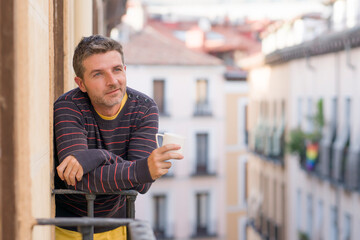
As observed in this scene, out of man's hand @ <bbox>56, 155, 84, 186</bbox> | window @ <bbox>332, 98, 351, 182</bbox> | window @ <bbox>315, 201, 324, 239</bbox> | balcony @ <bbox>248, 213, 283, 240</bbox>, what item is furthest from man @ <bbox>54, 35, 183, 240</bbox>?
balcony @ <bbox>248, 213, 283, 240</bbox>

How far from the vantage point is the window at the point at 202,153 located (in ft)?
116

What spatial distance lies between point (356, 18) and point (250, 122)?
1450 cm

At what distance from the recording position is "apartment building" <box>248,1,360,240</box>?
20.2 m

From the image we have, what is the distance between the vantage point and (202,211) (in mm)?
35469

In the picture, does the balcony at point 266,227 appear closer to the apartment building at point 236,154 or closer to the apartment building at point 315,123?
the apartment building at point 315,123

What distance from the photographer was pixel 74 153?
3090 mm

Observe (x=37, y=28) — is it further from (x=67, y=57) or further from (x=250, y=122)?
(x=250, y=122)

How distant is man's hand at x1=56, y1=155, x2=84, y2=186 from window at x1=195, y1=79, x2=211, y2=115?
107 feet

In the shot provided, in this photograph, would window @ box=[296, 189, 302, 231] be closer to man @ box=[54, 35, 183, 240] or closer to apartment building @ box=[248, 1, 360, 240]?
apartment building @ box=[248, 1, 360, 240]

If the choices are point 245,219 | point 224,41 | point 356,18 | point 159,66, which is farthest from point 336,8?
point 224,41

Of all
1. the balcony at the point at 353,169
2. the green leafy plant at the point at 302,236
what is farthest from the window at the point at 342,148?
the green leafy plant at the point at 302,236

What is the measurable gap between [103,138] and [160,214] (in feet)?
102

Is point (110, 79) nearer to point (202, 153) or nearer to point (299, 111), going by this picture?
point (299, 111)

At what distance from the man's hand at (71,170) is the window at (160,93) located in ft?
103
